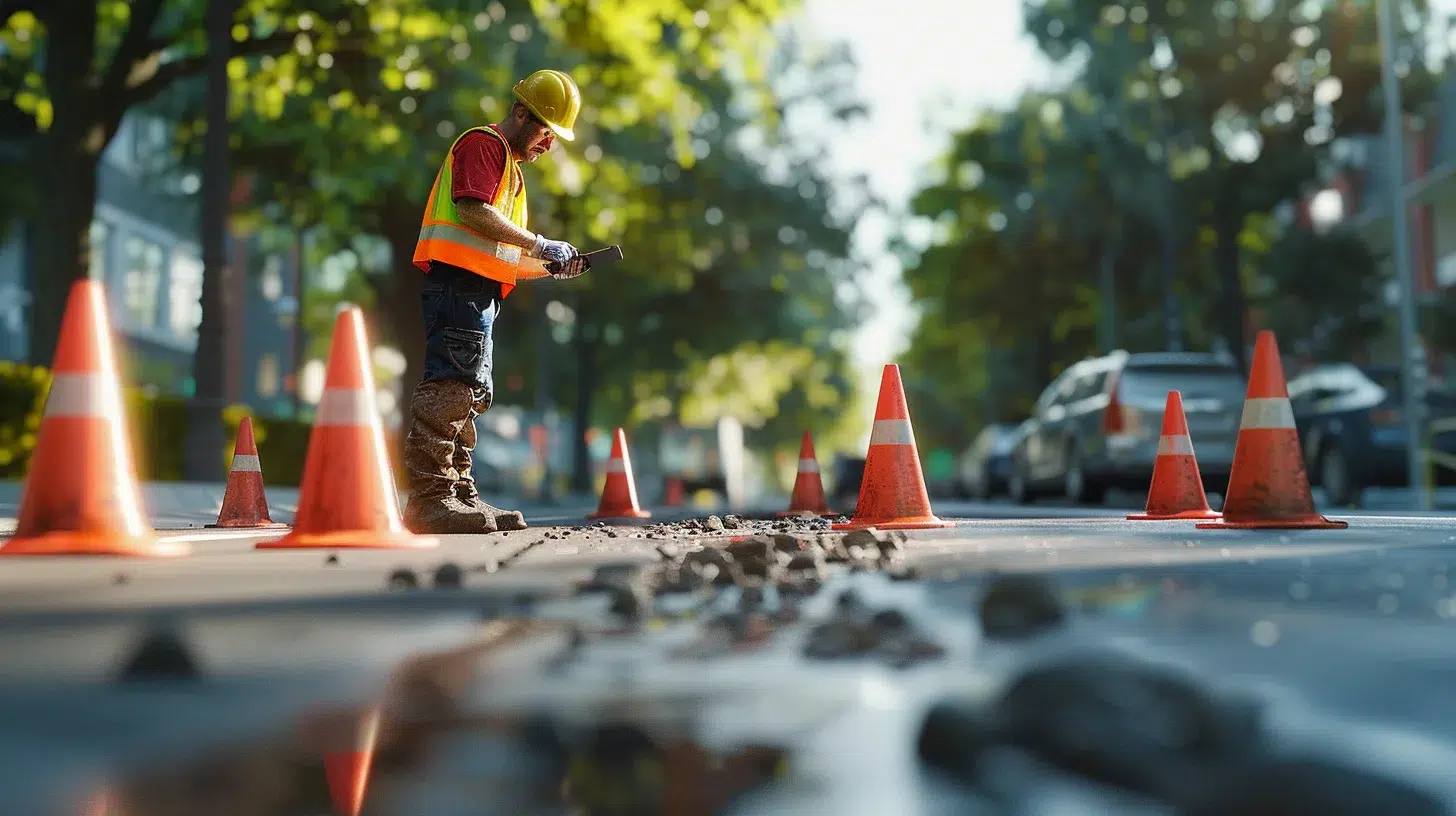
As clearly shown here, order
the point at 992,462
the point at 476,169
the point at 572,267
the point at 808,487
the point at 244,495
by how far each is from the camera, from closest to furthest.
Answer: the point at 476,169 → the point at 572,267 → the point at 244,495 → the point at 808,487 → the point at 992,462

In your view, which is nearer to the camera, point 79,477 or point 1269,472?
point 79,477

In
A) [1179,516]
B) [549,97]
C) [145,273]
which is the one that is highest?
[145,273]

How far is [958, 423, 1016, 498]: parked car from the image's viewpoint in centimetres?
2862

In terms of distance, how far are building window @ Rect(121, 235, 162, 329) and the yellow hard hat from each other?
Answer: 1199 inches

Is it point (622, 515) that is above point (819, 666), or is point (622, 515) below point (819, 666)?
above

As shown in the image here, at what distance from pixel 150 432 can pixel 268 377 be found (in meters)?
33.7

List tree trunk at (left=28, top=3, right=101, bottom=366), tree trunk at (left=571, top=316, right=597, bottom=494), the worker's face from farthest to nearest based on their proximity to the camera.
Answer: tree trunk at (left=571, top=316, right=597, bottom=494), tree trunk at (left=28, top=3, right=101, bottom=366), the worker's face

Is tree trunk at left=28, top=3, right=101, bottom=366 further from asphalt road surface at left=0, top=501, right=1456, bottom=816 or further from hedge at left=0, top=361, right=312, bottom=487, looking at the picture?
asphalt road surface at left=0, top=501, right=1456, bottom=816

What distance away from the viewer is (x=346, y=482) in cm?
500

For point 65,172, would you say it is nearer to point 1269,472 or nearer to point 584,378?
point 1269,472

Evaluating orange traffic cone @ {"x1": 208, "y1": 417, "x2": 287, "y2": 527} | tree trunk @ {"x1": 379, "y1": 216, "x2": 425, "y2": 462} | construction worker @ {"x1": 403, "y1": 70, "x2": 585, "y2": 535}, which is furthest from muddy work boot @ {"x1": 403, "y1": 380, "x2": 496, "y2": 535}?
tree trunk @ {"x1": 379, "y1": 216, "x2": 425, "y2": 462}

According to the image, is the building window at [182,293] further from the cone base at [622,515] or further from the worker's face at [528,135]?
the worker's face at [528,135]

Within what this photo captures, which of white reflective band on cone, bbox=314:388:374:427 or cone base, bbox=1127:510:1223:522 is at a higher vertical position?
white reflective band on cone, bbox=314:388:374:427

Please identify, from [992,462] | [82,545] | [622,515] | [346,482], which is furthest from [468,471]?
[992,462]
